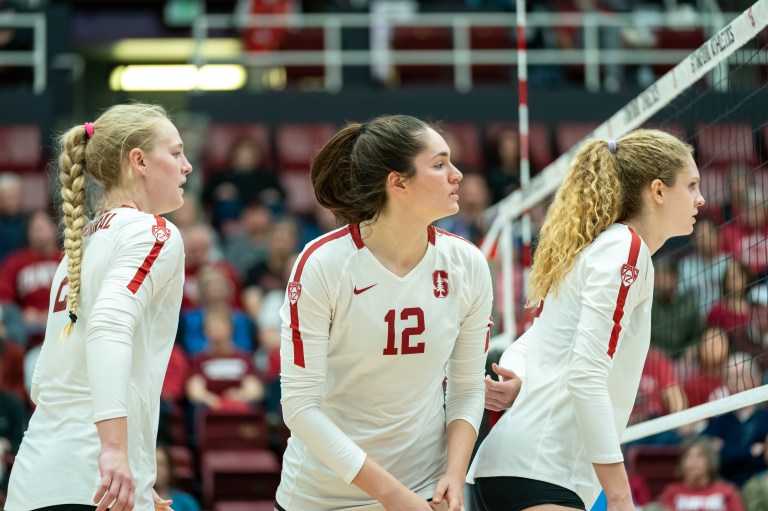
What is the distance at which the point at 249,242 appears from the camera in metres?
13.4

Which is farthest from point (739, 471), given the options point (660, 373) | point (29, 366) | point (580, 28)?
point (580, 28)

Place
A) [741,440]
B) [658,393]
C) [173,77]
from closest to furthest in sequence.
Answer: [658,393] → [741,440] → [173,77]

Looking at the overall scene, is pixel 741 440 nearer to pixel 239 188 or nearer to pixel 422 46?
pixel 239 188

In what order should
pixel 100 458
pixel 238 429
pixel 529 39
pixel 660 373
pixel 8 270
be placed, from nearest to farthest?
pixel 100 458 < pixel 660 373 < pixel 238 429 < pixel 8 270 < pixel 529 39

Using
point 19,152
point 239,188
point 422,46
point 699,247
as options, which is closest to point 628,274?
point 699,247

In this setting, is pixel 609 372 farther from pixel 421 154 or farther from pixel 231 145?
pixel 231 145

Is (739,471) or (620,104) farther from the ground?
(620,104)

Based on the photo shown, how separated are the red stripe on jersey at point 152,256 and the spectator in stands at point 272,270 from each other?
8212 mm

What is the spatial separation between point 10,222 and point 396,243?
10.0m

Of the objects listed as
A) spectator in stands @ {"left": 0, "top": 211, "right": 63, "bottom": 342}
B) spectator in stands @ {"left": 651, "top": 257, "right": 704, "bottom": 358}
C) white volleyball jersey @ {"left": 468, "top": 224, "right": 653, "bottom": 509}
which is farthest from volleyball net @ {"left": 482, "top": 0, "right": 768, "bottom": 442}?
spectator in stands @ {"left": 0, "top": 211, "right": 63, "bottom": 342}

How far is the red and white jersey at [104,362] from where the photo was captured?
11.4 feet

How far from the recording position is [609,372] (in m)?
3.77

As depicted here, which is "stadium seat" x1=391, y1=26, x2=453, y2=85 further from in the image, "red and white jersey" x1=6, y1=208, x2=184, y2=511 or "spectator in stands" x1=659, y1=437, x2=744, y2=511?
"red and white jersey" x1=6, y1=208, x2=184, y2=511

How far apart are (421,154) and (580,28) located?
14750 mm
